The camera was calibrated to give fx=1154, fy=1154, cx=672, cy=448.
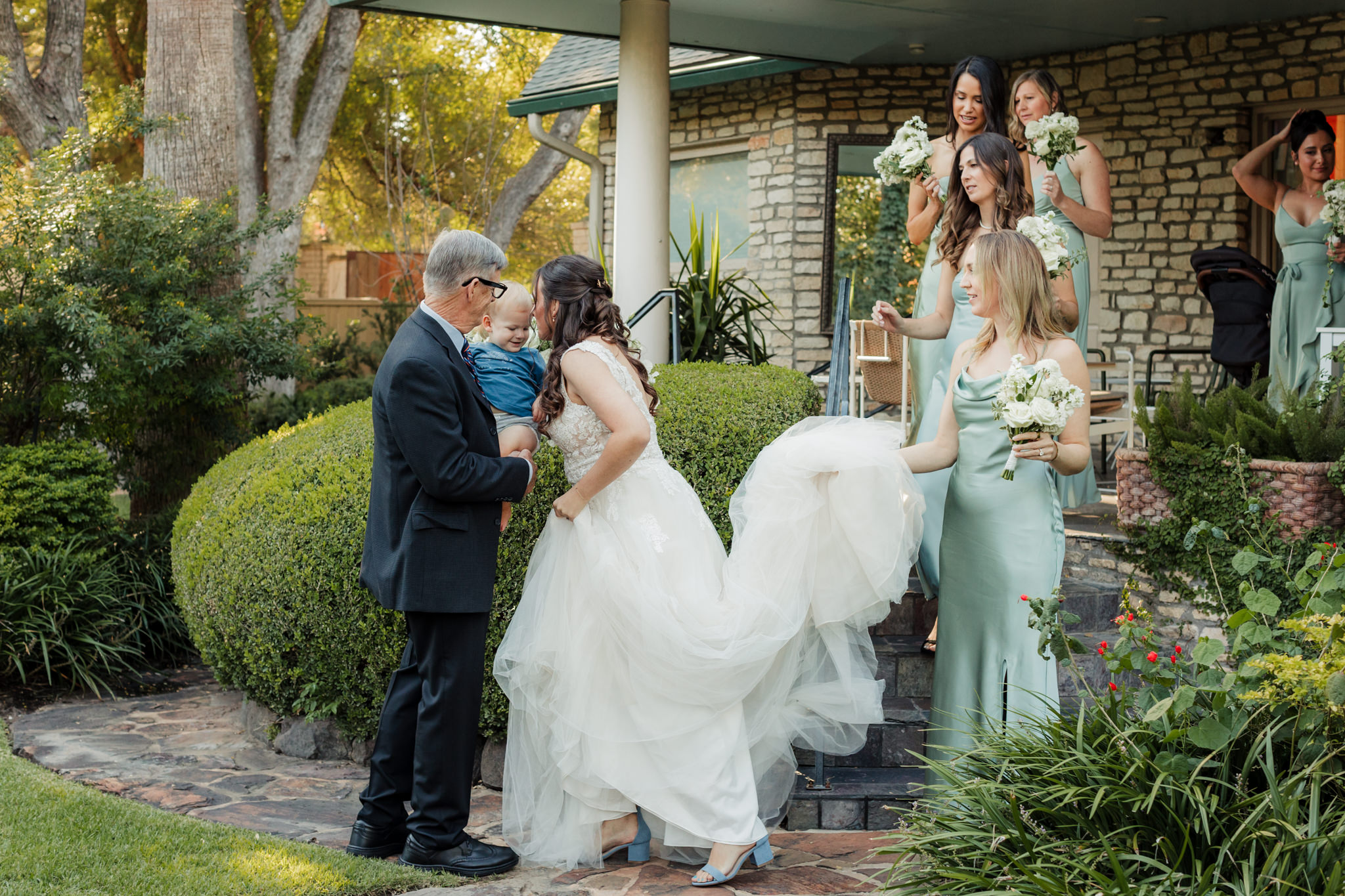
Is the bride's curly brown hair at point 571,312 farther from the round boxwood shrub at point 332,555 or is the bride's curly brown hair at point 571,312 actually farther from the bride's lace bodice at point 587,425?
the round boxwood shrub at point 332,555

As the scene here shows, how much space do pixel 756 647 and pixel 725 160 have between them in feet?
31.0

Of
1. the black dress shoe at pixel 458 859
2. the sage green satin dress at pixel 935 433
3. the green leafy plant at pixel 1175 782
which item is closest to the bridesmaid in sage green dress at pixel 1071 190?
A: the sage green satin dress at pixel 935 433

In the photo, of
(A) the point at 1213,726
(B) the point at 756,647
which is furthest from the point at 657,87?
(A) the point at 1213,726

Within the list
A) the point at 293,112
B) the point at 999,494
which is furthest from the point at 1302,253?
the point at 293,112

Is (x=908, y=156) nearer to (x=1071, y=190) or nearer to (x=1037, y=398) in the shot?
(x=1071, y=190)

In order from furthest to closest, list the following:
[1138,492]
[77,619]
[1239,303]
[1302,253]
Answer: [1239,303] < [1302,253] < [77,619] < [1138,492]

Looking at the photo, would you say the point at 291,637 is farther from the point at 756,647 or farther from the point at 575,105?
the point at 575,105

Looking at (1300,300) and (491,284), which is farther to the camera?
(1300,300)

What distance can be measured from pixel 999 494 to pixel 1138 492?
89.7 inches

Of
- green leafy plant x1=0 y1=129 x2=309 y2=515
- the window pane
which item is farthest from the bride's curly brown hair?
the window pane

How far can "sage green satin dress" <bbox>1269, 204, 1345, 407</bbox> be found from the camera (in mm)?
6656

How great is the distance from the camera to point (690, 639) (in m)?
3.77

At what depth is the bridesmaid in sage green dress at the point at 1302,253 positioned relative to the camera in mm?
6598

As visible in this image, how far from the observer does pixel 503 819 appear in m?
4.02
